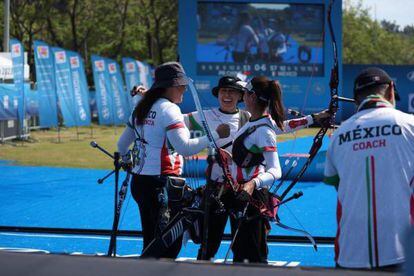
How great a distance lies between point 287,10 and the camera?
56.6 feet

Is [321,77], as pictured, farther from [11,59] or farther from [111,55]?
[111,55]

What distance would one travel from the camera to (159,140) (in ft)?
16.7

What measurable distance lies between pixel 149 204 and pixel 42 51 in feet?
60.4

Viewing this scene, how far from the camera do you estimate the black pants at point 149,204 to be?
16.9ft

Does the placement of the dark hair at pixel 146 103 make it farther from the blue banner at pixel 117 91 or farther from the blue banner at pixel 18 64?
the blue banner at pixel 117 91

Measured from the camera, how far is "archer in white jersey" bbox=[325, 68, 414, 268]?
130 inches

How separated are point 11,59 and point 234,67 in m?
7.30

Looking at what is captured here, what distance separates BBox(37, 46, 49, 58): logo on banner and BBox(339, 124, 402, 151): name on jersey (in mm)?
20165

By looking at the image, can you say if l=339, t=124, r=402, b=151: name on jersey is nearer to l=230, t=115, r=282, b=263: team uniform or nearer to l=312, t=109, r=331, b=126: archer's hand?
l=230, t=115, r=282, b=263: team uniform

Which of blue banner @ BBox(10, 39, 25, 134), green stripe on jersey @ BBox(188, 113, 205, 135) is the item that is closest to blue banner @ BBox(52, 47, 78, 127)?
blue banner @ BBox(10, 39, 25, 134)

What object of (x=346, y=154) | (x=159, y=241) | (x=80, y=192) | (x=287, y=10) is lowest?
→ (x=80, y=192)

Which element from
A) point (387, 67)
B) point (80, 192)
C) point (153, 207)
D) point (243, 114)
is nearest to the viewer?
point (153, 207)

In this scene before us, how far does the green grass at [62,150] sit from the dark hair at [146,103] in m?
10.9

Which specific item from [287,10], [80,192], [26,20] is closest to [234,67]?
[287,10]
